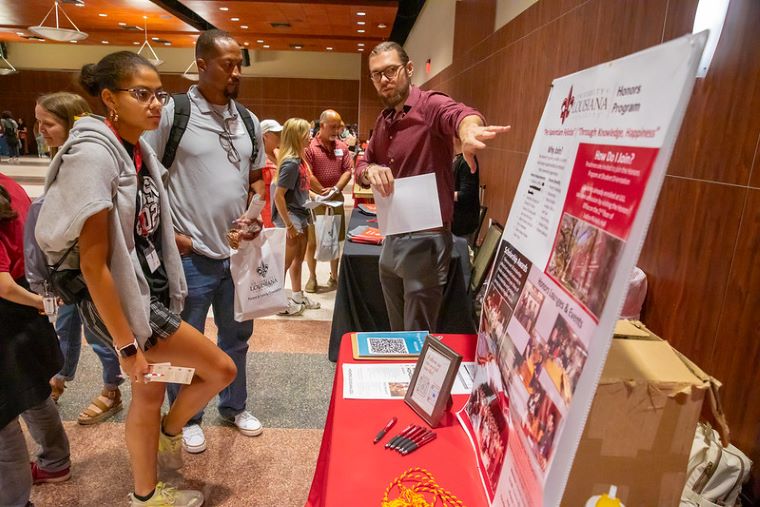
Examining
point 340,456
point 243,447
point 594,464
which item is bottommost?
point 243,447

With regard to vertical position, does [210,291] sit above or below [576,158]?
below

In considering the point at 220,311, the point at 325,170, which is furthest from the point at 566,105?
the point at 325,170

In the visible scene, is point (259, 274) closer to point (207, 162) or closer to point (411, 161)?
point (207, 162)

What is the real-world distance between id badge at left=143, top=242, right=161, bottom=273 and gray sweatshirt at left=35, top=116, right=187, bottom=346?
0.07m

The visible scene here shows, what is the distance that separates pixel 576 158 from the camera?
666 mm

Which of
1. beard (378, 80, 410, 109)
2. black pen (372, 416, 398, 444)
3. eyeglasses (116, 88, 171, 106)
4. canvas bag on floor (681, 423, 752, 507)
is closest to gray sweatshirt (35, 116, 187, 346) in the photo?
eyeglasses (116, 88, 171, 106)

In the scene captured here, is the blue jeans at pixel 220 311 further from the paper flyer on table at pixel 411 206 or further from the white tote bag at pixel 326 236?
the white tote bag at pixel 326 236

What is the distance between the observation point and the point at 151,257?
56.6 inches

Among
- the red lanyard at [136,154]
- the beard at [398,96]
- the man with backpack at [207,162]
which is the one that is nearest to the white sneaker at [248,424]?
the man with backpack at [207,162]

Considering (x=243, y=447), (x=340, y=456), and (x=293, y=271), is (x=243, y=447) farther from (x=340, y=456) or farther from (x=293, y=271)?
(x=293, y=271)

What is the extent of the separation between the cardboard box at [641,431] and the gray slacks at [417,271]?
1205 millimetres

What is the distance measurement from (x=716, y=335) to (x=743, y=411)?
0.24m

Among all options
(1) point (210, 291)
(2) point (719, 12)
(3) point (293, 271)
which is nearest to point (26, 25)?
(3) point (293, 271)

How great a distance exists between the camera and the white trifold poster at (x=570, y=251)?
1.65ft
